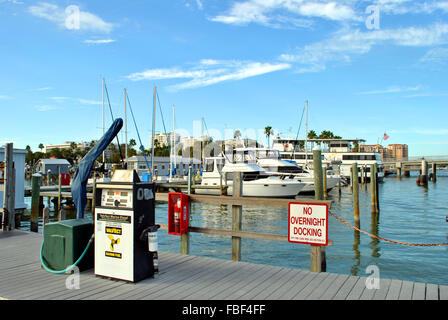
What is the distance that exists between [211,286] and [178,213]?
2241mm

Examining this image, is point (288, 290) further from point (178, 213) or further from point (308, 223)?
point (178, 213)

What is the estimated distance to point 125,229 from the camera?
5574 mm

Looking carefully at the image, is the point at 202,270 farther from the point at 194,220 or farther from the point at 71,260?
the point at 194,220

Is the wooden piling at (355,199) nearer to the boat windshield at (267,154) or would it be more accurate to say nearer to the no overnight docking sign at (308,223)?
the no overnight docking sign at (308,223)

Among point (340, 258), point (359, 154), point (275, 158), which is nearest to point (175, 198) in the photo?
point (340, 258)

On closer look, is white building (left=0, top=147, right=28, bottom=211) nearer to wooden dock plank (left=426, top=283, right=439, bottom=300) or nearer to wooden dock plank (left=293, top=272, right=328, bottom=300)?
wooden dock plank (left=293, top=272, right=328, bottom=300)

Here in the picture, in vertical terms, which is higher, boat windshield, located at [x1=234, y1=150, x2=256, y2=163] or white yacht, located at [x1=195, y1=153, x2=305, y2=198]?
boat windshield, located at [x1=234, y1=150, x2=256, y2=163]

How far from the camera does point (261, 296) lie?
16.4ft

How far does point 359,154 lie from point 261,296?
67738mm

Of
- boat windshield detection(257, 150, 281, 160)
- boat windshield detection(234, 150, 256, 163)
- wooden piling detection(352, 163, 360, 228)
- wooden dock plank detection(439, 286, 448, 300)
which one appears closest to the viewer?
wooden dock plank detection(439, 286, 448, 300)

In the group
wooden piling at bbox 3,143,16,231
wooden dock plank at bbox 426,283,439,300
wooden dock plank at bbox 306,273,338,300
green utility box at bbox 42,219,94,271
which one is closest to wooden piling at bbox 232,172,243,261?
wooden dock plank at bbox 306,273,338,300

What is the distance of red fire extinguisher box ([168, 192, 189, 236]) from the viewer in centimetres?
734

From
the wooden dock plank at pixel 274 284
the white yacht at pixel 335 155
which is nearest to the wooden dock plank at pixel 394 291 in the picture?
the wooden dock plank at pixel 274 284

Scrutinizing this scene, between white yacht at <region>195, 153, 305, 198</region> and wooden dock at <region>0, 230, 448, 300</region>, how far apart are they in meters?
23.5
